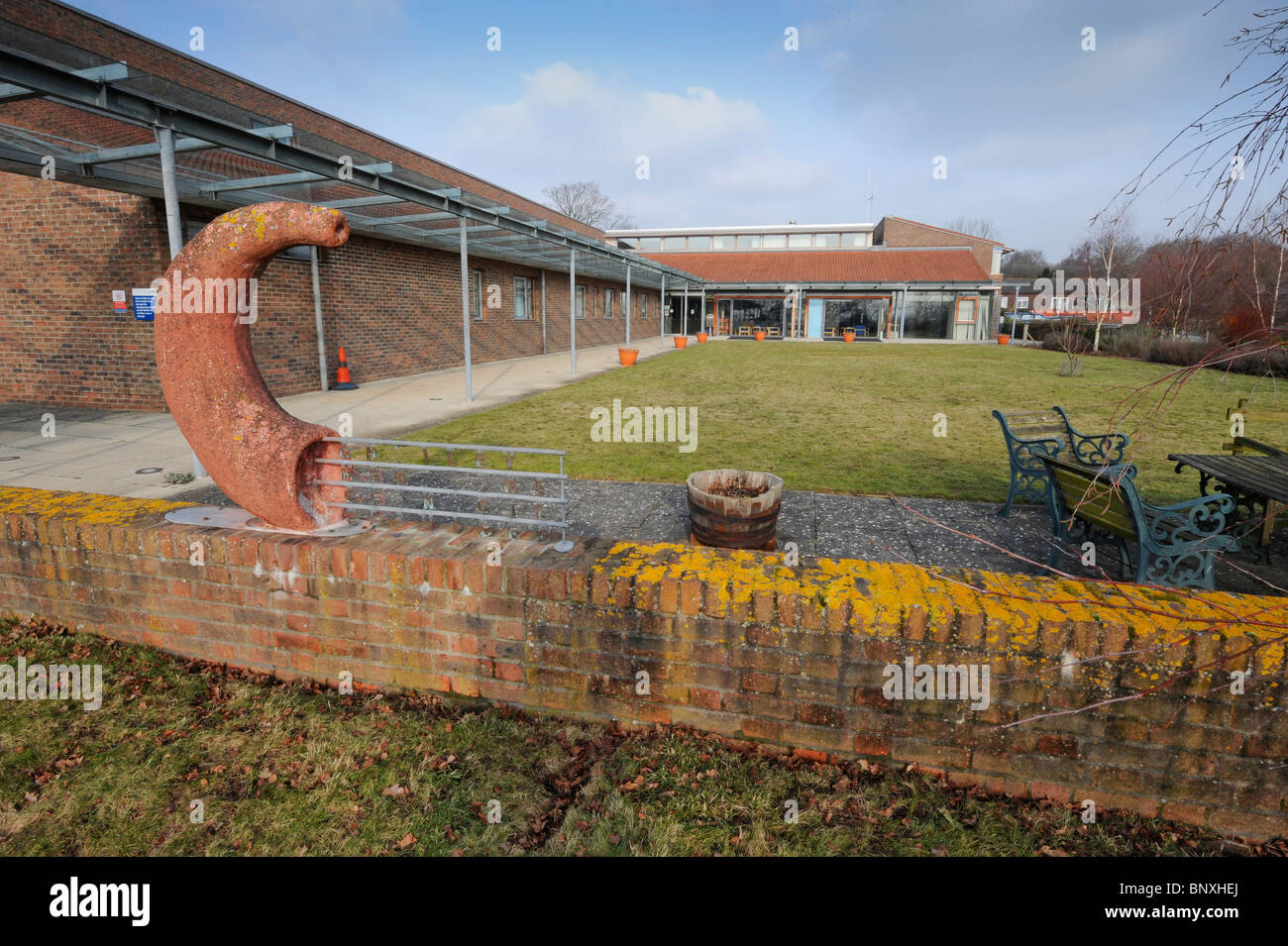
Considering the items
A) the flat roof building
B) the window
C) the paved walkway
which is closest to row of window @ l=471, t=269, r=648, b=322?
the window

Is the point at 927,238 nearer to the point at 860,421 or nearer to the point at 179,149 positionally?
the point at 860,421

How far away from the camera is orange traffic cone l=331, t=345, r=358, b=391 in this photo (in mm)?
12582

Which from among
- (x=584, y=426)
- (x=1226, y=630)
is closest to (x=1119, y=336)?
(x=584, y=426)

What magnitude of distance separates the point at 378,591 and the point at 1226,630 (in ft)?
9.90

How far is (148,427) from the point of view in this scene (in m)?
8.68

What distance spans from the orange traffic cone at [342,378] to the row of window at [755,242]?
113 feet

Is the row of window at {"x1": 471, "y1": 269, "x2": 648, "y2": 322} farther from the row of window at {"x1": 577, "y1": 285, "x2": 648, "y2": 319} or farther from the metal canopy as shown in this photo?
the metal canopy

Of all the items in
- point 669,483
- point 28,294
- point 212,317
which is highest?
point 28,294

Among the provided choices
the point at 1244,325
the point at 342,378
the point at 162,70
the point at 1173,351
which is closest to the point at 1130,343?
the point at 1173,351

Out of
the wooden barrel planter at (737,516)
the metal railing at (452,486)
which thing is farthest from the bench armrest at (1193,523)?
the metal railing at (452,486)

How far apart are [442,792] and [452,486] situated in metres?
4.06

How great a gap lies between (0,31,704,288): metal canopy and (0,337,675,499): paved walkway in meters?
3.12

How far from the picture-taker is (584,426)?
9445 mm
